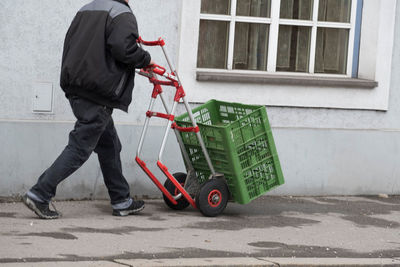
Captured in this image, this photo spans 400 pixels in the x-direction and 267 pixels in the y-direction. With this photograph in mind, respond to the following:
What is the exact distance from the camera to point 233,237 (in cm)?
741

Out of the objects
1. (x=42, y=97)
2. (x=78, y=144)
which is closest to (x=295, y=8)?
(x=42, y=97)

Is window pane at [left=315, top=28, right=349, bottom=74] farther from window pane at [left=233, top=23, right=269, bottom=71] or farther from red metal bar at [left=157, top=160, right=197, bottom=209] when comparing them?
red metal bar at [left=157, top=160, right=197, bottom=209]

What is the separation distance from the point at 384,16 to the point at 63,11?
3.51 m

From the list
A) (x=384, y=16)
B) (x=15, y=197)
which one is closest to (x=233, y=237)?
(x=15, y=197)

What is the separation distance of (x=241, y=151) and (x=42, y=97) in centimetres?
197

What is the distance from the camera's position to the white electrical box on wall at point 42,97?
8609 millimetres

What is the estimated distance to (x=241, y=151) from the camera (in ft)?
26.7

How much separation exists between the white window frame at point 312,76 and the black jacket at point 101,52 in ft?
5.62

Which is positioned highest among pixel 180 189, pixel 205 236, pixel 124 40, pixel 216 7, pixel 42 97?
pixel 216 7

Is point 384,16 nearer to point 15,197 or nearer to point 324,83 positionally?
point 324,83

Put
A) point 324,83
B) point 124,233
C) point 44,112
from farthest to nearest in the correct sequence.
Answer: point 324,83 < point 44,112 < point 124,233

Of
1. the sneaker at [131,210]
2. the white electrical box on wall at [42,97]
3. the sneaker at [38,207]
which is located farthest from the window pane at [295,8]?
the sneaker at [38,207]

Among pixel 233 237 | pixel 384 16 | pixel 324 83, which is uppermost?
pixel 384 16

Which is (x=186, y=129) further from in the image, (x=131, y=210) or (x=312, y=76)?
(x=312, y=76)
